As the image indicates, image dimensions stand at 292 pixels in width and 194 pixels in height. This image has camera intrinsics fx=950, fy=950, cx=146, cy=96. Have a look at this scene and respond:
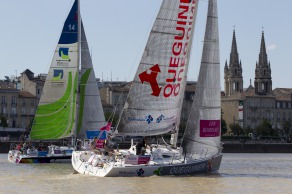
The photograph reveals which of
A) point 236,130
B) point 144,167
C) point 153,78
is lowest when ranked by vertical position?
point 144,167

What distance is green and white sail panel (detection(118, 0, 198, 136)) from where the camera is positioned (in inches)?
1326

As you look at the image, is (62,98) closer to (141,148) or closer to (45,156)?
(45,156)

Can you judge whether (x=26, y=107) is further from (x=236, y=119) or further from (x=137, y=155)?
(x=137, y=155)

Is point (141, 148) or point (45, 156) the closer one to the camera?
point (141, 148)

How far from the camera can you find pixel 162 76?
34.1 metres

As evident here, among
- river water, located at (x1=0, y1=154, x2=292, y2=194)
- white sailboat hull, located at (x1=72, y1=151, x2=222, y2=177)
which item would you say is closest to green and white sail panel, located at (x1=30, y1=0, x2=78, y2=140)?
river water, located at (x1=0, y1=154, x2=292, y2=194)

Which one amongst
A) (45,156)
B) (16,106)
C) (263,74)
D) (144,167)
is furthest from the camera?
(263,74)

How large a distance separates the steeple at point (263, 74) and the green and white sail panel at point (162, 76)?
121637mm

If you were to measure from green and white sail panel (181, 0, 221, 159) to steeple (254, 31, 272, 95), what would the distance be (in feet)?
395

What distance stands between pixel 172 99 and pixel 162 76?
A: 922mm

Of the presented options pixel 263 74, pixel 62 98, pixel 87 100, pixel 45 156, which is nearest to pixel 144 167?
pixel 62 98

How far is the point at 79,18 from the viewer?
4981 cm

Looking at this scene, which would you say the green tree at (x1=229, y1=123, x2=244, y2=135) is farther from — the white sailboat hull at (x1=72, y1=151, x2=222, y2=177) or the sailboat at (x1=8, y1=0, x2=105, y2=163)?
the white sailboat hull at (x1=72, y1=151, x2=222, y2=177)

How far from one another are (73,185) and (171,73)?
6.36m
